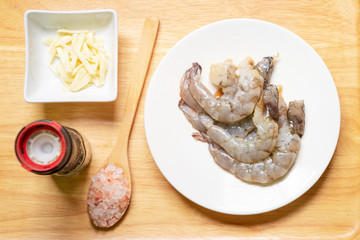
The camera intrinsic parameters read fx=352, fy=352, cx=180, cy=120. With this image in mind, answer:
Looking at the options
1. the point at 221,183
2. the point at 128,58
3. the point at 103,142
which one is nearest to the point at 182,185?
the point at 221,183

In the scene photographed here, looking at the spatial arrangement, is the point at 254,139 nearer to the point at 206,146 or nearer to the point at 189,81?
the point at 206,146

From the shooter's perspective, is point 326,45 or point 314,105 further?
point 326,45

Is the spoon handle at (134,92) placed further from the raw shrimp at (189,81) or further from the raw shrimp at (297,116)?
the raw shrimp at (297,116)

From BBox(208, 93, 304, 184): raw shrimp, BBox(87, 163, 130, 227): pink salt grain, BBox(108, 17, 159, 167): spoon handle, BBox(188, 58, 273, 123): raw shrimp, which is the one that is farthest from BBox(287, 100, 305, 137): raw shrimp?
BBox(87, 163, 130, 227): pink salt grain

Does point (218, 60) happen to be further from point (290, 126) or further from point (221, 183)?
point (221, 183)

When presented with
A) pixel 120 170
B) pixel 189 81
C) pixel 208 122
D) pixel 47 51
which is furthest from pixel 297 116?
pixel 47 51

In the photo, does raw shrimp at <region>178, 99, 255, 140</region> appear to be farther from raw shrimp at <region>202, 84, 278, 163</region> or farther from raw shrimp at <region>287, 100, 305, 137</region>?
raw shrimp at <region>287, 100, 305, 137</region>
